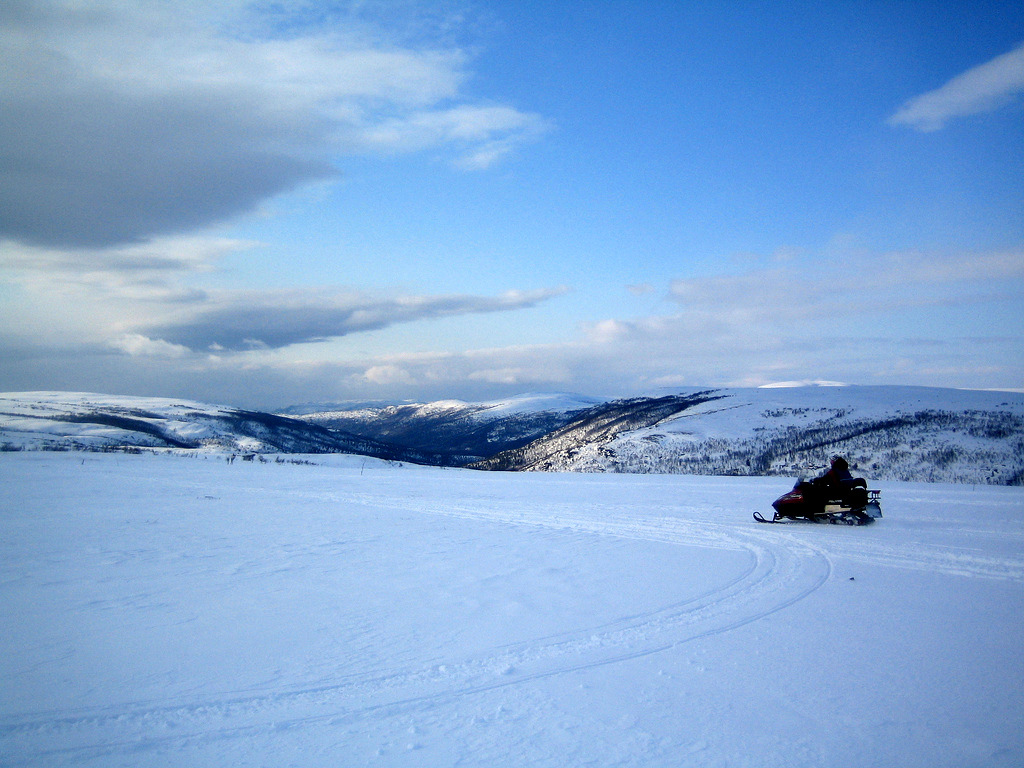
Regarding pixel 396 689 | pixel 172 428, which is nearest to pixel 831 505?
pixel 396 689

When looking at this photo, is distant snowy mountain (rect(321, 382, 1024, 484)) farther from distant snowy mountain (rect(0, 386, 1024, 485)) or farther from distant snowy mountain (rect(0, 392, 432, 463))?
distant snowy mountain (rect(0, 392, 432, 463))

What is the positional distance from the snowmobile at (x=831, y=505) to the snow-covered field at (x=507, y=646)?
1.29 meters

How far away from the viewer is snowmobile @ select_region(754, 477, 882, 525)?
16.6 m

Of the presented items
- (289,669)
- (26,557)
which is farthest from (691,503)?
(26,557)

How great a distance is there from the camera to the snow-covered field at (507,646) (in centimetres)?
488

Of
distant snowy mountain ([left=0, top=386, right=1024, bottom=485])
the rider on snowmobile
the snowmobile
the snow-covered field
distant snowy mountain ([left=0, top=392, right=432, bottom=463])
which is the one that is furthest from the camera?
distant snowy mountain ([left=0, top=392, right=432, bottom=463])

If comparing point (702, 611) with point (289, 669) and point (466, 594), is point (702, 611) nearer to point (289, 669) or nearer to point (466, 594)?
point (466, 594)

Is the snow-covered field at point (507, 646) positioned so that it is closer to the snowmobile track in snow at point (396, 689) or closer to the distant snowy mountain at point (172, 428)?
the snowmobile track in snow at point (396, 689)

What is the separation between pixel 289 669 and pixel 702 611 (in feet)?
18.7

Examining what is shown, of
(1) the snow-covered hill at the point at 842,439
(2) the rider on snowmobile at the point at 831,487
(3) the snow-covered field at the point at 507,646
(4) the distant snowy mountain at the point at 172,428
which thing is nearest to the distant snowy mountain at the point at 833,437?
(1) the snow-covered hill at the point at 842,439

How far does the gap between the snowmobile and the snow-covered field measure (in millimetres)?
1295

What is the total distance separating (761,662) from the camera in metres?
6.50

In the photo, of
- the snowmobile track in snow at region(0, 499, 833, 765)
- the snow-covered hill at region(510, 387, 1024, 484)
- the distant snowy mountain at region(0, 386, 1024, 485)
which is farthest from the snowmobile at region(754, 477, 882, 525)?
the distant snowy mountain at region(0, 386, 1024, 485)

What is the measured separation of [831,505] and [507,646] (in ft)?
45.3
